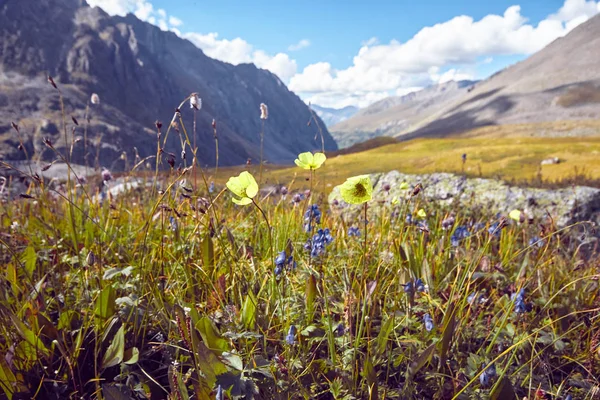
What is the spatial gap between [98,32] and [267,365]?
16780 cm

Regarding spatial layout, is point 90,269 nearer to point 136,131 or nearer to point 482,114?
point 136,131

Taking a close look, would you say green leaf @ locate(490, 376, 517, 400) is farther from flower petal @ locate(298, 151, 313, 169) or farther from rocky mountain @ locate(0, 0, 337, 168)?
rocky mountain @ locate(0, 0, 337, 168)

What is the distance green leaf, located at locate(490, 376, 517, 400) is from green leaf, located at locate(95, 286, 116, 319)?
185 cm

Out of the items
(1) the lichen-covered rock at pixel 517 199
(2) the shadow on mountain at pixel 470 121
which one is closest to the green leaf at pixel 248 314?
(1) the lichen-covered rock at pixel 517 199

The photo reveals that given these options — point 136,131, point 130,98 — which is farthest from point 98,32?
point 136,131

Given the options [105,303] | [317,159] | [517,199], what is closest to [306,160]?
[317,159]

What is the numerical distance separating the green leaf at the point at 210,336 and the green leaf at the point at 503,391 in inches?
46.6

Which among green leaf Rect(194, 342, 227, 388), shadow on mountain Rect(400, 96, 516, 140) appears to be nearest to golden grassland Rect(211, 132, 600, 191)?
green leaf Rect(194, 342, 227, 388)

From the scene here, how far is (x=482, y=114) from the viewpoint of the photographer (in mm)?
171625

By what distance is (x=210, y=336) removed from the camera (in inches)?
67.4

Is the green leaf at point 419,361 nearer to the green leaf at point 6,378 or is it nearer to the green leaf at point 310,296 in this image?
the green leaf at point 310,296

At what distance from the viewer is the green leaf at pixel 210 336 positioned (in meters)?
1.69

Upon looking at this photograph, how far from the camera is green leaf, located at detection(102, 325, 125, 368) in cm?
181

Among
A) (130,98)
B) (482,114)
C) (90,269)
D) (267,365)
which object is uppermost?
(130,98)
